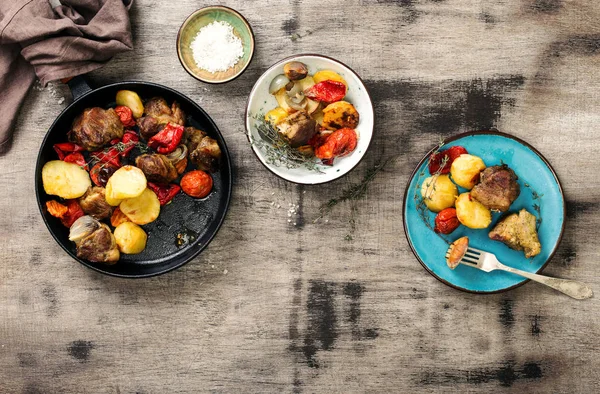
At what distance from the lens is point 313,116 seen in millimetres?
2096

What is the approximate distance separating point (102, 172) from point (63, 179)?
15 centimetres

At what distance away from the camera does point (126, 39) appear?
2.11m

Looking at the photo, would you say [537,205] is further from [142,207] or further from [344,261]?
[142,207]

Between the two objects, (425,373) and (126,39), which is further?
(425,373)

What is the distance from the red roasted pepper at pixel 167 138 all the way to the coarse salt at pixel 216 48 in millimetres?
287

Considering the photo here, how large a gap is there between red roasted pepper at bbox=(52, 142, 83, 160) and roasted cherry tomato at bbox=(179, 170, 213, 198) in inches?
17.8

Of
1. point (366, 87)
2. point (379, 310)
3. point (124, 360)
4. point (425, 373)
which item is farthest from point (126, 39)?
point (425, 373)

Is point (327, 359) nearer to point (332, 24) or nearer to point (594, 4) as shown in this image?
point (332, 24)

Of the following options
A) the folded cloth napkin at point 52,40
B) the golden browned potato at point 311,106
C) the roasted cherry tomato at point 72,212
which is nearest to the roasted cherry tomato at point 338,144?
the golden browned potato at point 311,106

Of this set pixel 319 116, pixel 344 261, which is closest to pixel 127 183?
pixel 319 116

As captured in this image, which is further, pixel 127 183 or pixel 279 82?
pixel 279 82

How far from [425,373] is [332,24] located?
1586mm

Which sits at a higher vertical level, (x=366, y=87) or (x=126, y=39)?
(x=126, y=39)

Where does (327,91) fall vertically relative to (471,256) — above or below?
above
